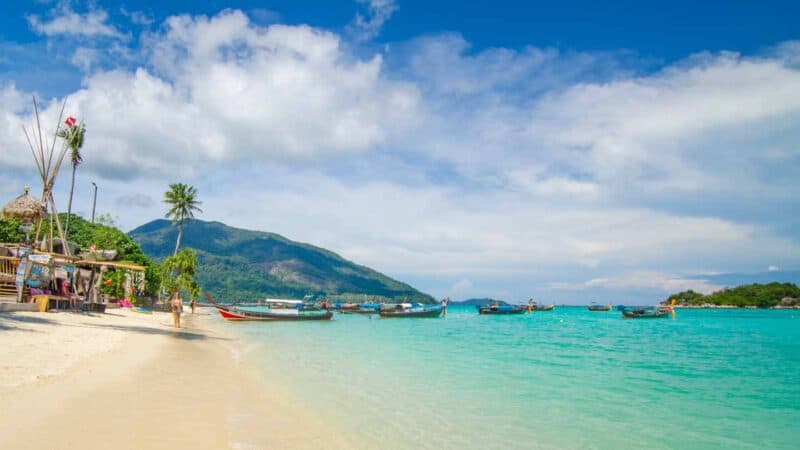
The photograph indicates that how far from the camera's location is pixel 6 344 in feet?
37.5

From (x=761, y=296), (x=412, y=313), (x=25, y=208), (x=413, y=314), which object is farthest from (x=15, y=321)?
(x=761, y=296)

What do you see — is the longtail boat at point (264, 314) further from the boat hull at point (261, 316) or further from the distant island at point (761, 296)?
the distant island at point (761, 296)

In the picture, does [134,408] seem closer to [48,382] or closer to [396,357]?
[48,382]

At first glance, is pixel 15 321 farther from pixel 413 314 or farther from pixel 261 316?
pixel 413 314

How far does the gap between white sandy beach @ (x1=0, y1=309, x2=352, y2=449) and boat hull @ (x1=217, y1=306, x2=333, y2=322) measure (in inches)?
1285

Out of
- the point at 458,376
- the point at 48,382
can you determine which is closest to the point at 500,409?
the point at 458,376

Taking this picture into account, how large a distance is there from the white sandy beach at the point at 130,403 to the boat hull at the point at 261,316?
3264 centimetres

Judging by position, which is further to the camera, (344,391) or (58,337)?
(58,337)

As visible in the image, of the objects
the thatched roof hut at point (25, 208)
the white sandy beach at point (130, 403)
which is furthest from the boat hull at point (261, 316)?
the white sandy beach at point (130, 403)

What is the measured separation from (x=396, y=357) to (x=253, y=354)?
6.01 meters

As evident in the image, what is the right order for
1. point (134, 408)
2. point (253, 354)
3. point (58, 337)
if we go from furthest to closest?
point (253, 354)
point (58, 337)
point (134, 408)

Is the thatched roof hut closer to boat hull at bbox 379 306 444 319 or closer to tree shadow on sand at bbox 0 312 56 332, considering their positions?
tree shadow on sand at bbox 0 312 56 332

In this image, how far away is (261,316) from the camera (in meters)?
49.0

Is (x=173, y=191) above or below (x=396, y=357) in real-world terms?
above
